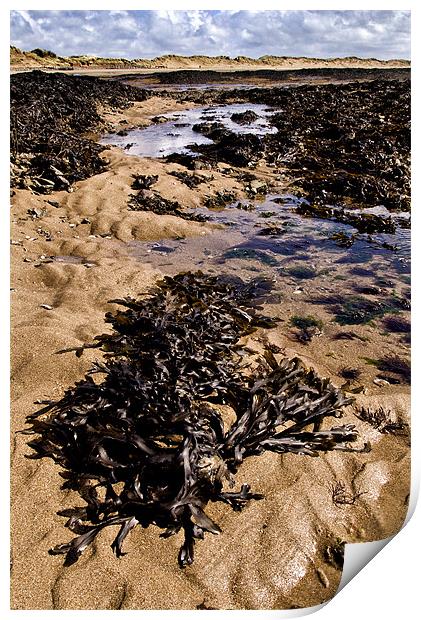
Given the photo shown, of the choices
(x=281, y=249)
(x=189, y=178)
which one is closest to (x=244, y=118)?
(x=189, y=178)

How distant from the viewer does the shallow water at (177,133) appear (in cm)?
1097

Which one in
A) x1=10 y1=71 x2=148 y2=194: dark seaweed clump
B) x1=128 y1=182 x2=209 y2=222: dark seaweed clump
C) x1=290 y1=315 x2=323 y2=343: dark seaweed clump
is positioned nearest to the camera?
x1=290 y1=315 x2=323 y2=343: dark seaweed clump

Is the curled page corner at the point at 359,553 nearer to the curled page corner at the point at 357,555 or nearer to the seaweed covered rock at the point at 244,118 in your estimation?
the curled page corner at the point at 357,555

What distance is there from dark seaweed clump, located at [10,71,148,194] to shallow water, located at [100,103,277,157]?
925 millimetres

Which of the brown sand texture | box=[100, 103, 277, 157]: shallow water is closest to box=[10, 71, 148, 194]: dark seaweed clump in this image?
box=[100, 103, 277, 157]: shallow water

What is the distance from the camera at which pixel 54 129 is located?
996 cm

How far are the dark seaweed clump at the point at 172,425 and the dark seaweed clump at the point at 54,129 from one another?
449 centimetres

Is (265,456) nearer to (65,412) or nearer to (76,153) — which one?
(65,412)

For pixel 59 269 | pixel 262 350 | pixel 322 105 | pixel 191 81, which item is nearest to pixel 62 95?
pixel 322 105

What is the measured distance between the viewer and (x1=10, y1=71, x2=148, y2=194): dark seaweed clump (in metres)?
7.29

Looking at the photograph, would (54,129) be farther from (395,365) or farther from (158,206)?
(395,365)

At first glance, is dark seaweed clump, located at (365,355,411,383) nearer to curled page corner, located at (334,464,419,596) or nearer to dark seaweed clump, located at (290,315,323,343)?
dark seaweed clump, located at (290,315,323,343)

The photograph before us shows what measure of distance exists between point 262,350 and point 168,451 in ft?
4.86
